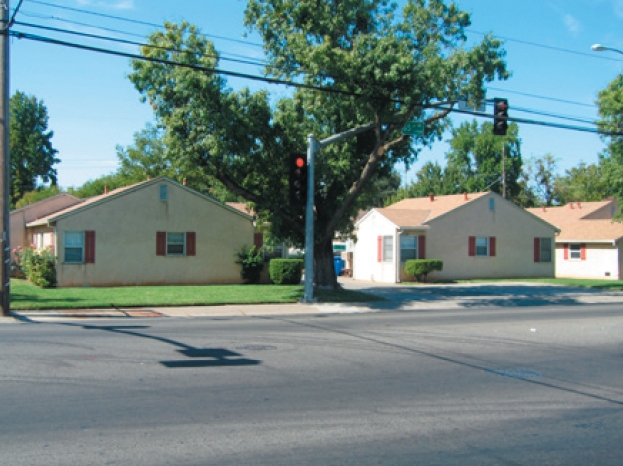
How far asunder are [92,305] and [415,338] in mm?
10459

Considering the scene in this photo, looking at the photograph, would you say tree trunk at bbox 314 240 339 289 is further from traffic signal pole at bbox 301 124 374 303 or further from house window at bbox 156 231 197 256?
house window at bbox 156 231 197 256

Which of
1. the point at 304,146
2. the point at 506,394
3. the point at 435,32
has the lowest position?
the point at 506,394

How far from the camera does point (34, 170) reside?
235 feet

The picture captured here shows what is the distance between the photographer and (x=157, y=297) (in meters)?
21.8

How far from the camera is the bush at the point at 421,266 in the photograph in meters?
32.5

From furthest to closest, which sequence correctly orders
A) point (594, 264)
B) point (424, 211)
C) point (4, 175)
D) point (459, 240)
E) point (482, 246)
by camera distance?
point (594, 264)
point (424, 211)
point (482, 246)
point (459, 240)
point (4, 175)

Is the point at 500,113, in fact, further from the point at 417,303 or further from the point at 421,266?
the point at 421,266

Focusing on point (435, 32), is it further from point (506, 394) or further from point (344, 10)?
point (506, 394)

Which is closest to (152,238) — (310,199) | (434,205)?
(310,199)

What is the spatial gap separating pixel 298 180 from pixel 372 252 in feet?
53.5

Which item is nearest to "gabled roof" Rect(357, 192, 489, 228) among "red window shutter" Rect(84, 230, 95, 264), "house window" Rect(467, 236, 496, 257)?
"house window" Rect(467, 236, 496, 257)

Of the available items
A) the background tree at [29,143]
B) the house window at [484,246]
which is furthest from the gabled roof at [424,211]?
the background tree at [29,143]

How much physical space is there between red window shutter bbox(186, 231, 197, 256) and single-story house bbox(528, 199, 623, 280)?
932 inches

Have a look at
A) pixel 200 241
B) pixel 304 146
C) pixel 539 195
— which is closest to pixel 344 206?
pixel 304 146
